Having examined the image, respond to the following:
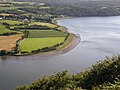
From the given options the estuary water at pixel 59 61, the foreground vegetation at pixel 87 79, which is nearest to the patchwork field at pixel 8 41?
the estuary water at pixel 59 61

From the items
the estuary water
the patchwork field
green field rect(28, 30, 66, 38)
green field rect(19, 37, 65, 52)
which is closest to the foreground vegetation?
the estuary water

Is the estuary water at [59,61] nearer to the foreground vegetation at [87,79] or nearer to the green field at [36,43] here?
the green field at [36,43]

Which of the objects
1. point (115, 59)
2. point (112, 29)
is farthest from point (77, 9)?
point (115, 59)

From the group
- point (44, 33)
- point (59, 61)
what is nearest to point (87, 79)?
point (59, 61)

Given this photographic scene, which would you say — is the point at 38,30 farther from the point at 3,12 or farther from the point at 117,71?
the point at 117,71

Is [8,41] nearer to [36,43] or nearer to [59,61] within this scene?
[36,43]

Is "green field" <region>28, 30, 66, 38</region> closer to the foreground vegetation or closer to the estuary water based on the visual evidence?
the estuary water
